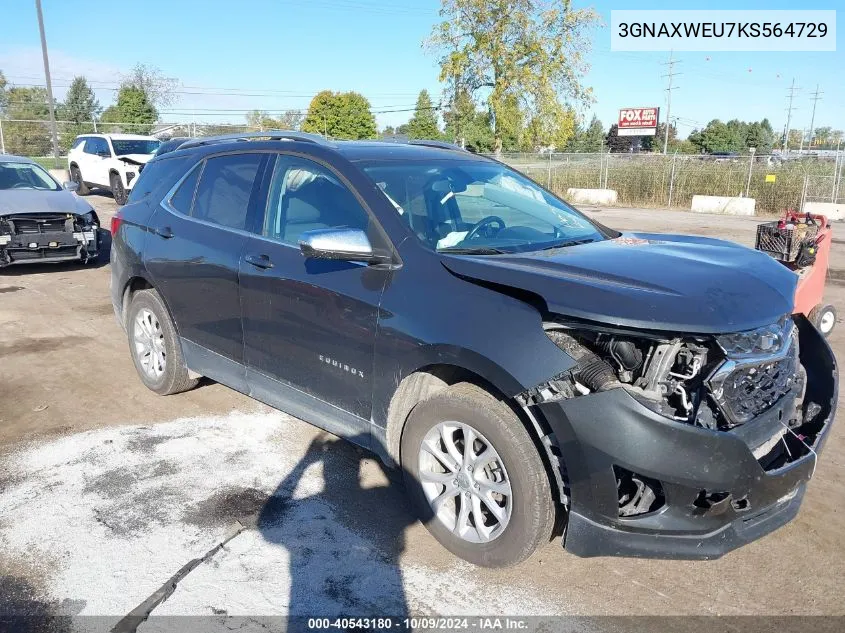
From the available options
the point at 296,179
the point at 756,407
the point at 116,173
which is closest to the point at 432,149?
the point at 296,179

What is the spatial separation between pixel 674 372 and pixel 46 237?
947 centimetres

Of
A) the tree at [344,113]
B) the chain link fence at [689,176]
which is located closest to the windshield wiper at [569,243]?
the chain link fence at [689,176]

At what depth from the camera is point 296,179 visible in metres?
3.88

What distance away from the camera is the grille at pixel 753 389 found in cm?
261

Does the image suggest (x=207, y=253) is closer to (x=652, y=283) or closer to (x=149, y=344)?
(x=149, y=344)

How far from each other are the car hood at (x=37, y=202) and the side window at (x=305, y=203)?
7172 millimetres

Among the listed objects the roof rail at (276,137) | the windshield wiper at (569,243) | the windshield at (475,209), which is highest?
the roof rail at (276,137)

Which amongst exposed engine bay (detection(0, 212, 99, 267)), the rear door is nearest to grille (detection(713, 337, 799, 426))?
the rear door

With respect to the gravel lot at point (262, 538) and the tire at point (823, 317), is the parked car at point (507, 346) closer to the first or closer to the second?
the gravel lot at point (262, 538)

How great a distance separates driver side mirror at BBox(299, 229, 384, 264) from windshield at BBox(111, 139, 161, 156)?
17.8 metres

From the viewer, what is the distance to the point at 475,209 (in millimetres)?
3781

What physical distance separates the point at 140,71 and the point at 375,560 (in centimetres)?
5657

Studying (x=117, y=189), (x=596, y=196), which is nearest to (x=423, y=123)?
(x=596, y=196)

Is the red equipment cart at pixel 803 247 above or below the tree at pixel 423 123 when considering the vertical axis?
below
